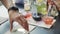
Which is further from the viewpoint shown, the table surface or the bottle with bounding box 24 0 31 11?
the bottle with bounding box 24 0 31 11

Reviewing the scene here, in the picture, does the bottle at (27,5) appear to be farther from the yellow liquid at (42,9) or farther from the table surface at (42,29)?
the table surface at (42,29)

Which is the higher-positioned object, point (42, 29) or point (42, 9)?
point (42, 9)

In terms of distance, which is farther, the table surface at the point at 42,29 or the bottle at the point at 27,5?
the bottle at the point at 27,5

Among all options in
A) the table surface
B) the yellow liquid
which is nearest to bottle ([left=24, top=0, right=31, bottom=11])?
the yellow liquid

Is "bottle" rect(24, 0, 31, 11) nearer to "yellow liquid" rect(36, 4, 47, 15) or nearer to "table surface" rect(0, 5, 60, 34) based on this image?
"yellow liquid" rect(36, 4, 47, 15)

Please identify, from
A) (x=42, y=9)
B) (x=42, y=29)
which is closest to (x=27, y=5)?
(x=42, y=9)

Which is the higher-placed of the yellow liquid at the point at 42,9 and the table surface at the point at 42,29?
the yellow liquid at the point at 42,9

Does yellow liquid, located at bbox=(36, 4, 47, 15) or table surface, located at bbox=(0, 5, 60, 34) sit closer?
table surface, located at bbox=(0, 5, 60, 34)

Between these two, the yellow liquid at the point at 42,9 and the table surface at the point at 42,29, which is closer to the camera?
the table surface at the point at 42,29

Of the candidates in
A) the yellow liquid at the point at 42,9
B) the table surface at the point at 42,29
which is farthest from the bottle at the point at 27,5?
the table surface at the point at 42,29

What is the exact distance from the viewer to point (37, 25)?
1022mm

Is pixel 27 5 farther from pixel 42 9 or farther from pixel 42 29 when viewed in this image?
pixel 42 29

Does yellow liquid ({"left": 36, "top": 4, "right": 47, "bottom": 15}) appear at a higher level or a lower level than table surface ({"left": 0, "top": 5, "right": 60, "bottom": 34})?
higher

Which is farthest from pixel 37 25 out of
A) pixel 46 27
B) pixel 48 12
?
pixel 48 12
